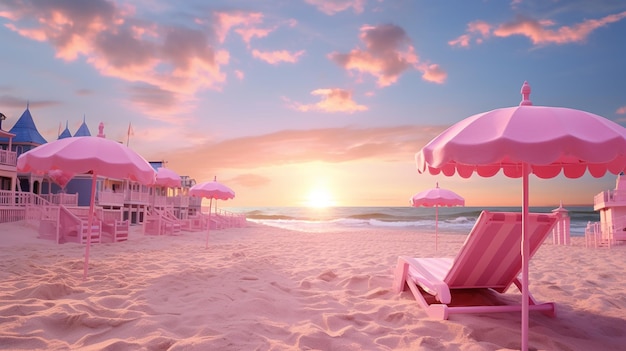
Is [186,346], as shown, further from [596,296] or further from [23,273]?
[596,296]

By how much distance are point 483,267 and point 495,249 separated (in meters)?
0.35

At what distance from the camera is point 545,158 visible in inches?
111

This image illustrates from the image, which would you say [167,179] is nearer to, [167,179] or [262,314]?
[167,179]

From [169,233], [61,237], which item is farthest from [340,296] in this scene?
[169,233]

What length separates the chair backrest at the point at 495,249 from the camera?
14.1 feet

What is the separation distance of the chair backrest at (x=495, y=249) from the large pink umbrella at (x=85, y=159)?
489 cm

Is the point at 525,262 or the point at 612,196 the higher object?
the point at 612,196

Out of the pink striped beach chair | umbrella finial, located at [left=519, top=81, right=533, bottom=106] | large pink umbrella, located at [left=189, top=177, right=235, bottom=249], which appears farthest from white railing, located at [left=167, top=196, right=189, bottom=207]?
umbrella finial, located at [left=519, top=81, right=533, bottom=106]

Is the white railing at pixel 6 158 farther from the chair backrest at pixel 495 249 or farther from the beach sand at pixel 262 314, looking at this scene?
the chair backrest at pixel 495 249

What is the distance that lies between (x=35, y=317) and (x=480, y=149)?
15.0ft

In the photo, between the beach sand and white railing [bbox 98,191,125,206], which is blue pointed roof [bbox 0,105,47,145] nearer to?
white railing [bbox 98,191,125,206]

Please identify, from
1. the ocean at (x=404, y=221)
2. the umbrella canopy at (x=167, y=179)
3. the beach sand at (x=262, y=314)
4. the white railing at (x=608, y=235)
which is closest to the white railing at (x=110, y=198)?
the umbrella canopy at (x=167, y=179)

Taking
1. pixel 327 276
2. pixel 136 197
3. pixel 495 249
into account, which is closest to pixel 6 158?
pixel 136 197

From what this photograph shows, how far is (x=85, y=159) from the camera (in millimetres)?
5590
